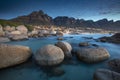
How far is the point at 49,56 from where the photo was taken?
1100cm

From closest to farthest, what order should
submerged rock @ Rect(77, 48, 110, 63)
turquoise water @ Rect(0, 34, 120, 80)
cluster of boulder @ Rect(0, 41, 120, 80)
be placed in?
turquoise water @ Rect(0, 34, 120, 80)
cluster of boulder @ Rect(0, 41, 120, 80)
submerged rock @ Rect(77, 48, 110, 63)

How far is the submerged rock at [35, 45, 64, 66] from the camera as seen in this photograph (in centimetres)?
1108

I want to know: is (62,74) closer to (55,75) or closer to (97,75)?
(55,75)

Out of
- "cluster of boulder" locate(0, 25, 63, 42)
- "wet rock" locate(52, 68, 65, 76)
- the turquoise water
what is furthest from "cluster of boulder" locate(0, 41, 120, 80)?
"cluster of boulder" locate(0, 25, 63, 42)

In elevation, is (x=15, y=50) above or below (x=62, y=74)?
above

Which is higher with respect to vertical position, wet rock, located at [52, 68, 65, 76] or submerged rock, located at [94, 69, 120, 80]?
submerged rock, located at [94, 69, 120, 80]

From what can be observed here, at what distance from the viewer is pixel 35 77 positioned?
396 inches

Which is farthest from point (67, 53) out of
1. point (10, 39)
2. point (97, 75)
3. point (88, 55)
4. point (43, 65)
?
point (10, 39)

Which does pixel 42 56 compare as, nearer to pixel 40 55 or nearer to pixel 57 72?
pixel 40 55

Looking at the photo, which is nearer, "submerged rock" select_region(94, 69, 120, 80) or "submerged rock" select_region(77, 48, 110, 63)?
"submerged rock" select_region(94, 69, 120, 80)

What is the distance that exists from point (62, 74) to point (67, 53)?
12.7 feet

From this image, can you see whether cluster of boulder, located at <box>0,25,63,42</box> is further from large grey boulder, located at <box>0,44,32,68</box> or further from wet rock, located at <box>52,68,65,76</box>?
wet rock, located at <box>52,68,65,76</box>

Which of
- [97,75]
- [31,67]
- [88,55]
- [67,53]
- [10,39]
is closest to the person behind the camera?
[97,75]

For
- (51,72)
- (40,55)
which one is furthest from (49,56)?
(51,72)
